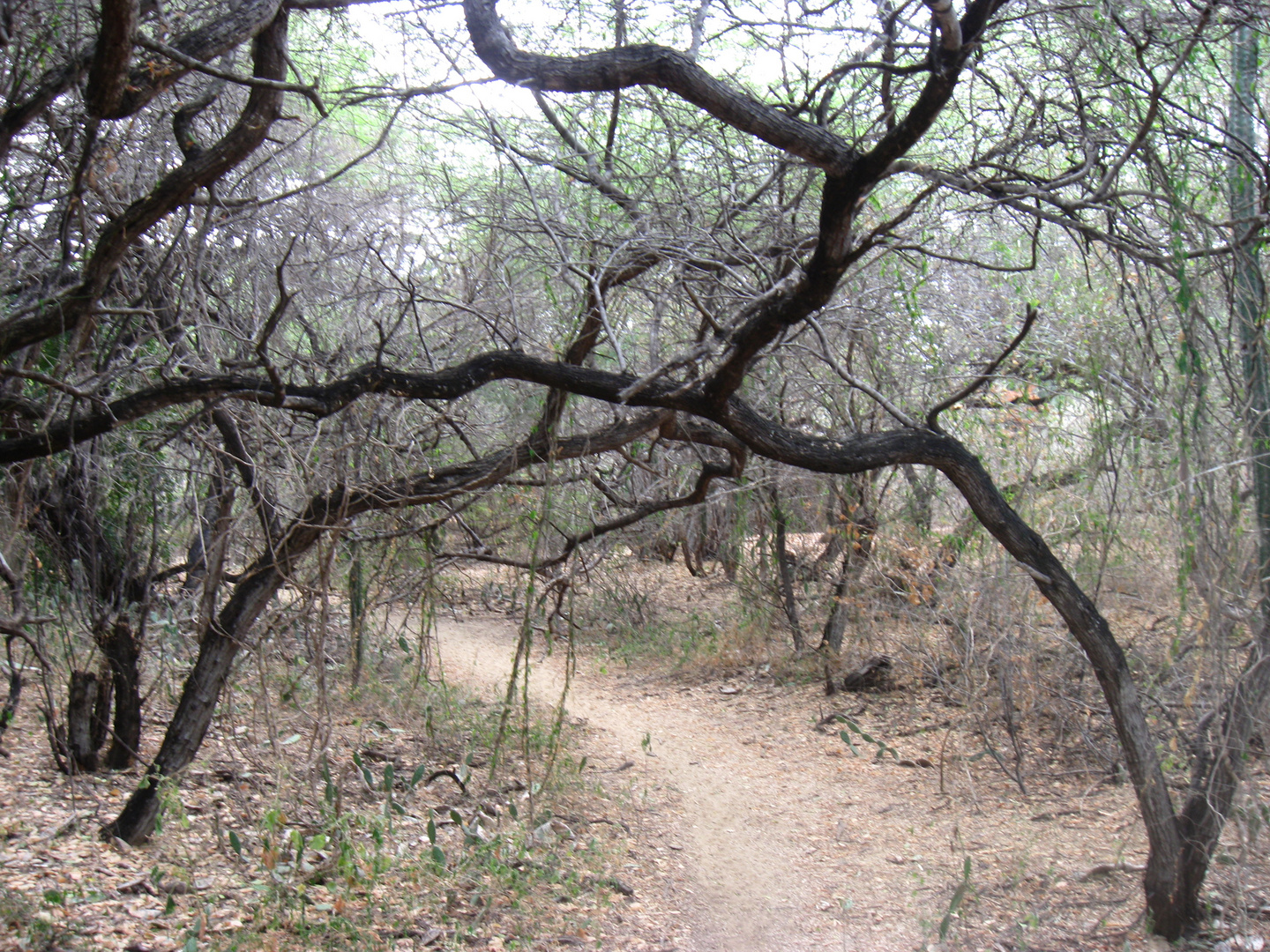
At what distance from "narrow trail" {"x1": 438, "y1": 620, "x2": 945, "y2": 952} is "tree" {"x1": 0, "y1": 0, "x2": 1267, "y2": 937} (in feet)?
4.50

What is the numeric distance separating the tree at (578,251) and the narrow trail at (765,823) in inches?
54.0

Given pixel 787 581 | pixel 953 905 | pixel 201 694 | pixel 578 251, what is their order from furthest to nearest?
1. pixel 787 581
2. pixel 578 251
3. pixel 201 694
4. pixel 953 905

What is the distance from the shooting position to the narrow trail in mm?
4457

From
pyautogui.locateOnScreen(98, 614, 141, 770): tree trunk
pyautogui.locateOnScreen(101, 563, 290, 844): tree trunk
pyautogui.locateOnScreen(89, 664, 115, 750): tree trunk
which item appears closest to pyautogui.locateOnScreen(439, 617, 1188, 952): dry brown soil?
pyautogui.locateOnScreen(101, 563, 290, 844): tree trunk

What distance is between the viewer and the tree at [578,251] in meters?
Answer: 3.52

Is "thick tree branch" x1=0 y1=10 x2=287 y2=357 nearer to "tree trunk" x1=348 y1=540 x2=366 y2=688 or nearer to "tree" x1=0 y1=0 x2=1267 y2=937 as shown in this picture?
"tree" x1=0 y1=0 x2=1267 y2=937

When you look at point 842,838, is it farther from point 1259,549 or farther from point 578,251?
point 578,251

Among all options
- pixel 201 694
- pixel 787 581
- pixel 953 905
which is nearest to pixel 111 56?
pixel 201 694

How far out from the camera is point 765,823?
5.76 meters

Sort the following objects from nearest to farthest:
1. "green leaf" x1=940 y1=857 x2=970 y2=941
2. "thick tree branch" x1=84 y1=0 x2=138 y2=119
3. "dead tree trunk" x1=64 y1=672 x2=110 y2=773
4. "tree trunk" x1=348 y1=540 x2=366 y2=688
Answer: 1. "thick tree branch" x1=84 y1=0 x2=138 y2=119
2. "green leaf" x1=940 y1=857 x2=970 y2=941
3. "dead tree trunk" x1=64 y1=672 x2=110 y2=773
4. "tree trunk" x1=348 y1=540 x2=366 y2=688

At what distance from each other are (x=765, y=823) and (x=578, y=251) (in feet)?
12.1

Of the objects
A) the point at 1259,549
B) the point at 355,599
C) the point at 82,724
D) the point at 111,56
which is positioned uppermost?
the point at 111,56

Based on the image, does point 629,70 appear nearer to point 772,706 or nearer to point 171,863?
point 171,863

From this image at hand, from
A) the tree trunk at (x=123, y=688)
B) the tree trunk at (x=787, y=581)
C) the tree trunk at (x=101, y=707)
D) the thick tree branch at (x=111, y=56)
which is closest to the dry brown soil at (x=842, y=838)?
the tree trunk at (x=787, y=581)
